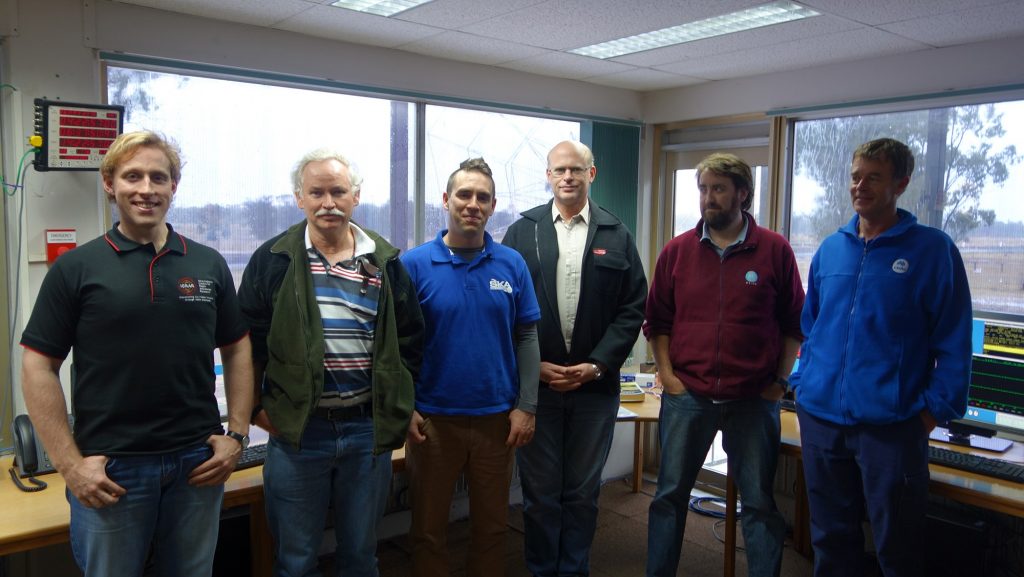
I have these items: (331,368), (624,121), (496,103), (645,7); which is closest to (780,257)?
(645,7)

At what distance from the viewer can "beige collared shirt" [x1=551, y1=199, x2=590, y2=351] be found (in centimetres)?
261

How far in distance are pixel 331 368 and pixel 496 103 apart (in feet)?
8.16

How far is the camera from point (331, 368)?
2.00 meters

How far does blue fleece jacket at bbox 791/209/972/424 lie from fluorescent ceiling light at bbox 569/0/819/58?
1093 millimetres

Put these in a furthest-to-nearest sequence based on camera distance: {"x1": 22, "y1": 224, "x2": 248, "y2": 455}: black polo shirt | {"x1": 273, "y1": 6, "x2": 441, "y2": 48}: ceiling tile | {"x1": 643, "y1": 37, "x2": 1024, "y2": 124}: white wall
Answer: {"x1": 643, "y1": 37, "x2": 1024, "y2": 124}: white wall → {"x1": 273, "y1": 6, "x2": 441, "y2": 48}: ceiling tile → {"x1": 22, "y1": 224, "x2": 248, "y2": 455}: black polo shirt

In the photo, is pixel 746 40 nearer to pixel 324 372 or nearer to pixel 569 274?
pixel 569 274

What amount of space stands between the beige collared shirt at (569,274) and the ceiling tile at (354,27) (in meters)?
1.27

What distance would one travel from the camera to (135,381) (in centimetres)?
168

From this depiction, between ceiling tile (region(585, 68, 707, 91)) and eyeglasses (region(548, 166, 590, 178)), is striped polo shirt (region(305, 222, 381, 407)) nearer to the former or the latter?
eyeglasses (region(548, 166, 590, 178))

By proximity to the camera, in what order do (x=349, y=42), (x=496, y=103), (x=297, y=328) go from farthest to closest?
(x=496, y=103), (x=349, y=42), (x=297, y=328)

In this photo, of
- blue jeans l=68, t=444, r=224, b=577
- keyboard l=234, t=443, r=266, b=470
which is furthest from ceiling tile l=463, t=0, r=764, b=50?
blue jeans l=68, t=444, r=224, b=577

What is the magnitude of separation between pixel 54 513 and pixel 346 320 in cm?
108

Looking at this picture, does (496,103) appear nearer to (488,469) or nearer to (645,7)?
(645,7)

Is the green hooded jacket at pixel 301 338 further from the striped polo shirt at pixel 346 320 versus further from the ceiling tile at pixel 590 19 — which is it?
the ceiling tile at pixel 590 19
